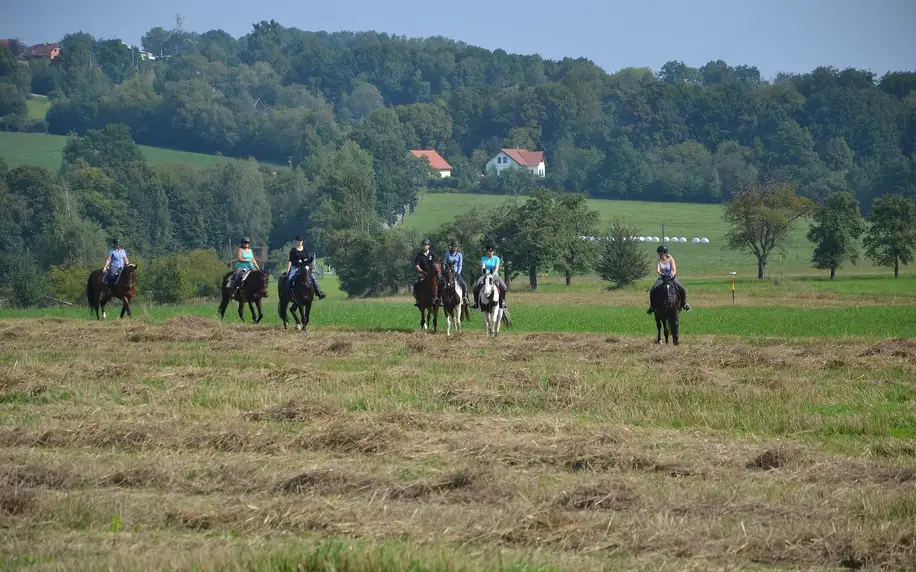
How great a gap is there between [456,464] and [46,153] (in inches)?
5477

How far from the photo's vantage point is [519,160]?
164125mm

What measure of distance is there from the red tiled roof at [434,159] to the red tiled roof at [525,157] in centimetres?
936

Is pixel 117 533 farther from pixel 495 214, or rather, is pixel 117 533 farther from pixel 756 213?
pixel 756 213

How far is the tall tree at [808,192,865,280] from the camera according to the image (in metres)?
75.8

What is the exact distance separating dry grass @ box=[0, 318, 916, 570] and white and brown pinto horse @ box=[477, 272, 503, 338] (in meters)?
7.46

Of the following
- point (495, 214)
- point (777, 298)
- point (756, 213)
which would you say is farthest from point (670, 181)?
point (777, 298)

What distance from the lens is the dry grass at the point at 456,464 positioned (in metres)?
8.84

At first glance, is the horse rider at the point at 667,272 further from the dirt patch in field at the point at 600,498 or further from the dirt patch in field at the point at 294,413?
the dirt patch in field at the point at 600,498

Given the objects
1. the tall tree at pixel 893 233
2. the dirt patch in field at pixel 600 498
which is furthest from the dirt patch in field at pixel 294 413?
the tall tree at pixel 893 233

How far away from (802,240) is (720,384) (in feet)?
292

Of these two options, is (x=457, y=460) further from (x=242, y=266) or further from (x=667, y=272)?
(x=242, y=266)

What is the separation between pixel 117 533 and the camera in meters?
9.14

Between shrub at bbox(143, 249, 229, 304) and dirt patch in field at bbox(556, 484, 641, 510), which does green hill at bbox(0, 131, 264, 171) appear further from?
dirt patch in field at bbox(556, 484, 641, 510)

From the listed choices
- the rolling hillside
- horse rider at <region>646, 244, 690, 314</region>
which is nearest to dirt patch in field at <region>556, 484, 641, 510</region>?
horse rider at <region>646, 244, 690, 314</region>
